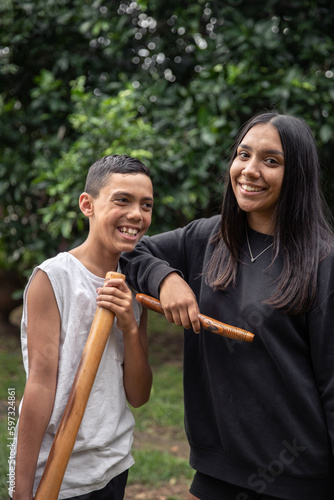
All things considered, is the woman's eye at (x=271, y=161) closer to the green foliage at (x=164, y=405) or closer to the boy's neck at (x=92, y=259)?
the boy's neck at (x=92, y=259)

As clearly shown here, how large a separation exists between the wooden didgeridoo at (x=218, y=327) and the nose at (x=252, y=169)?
0.52 metres

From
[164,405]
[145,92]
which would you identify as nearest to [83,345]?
[145,92]

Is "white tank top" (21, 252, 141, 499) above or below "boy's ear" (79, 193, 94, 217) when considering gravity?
below

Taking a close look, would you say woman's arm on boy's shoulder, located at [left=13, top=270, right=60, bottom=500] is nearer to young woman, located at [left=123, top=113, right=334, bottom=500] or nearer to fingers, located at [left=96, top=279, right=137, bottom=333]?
fingers, located at [left=96, top=279, right=137, bottom=333]

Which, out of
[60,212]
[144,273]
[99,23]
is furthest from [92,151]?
[144,273]

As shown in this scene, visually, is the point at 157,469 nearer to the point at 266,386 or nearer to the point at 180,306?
the point at 266,386

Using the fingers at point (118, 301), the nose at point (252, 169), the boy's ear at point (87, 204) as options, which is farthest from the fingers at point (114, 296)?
the nose at point (252, 169)

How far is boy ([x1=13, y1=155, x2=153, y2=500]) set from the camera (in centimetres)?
180

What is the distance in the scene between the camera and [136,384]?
1979 millimetres

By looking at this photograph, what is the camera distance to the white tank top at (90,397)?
1845 mm

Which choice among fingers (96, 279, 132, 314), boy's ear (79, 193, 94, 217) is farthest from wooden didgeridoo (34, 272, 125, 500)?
boy's ear (79, 193, 94, 217)

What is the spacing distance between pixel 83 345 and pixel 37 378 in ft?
0.59

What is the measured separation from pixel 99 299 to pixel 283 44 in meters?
3.56

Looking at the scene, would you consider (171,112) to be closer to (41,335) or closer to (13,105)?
(13,105)
